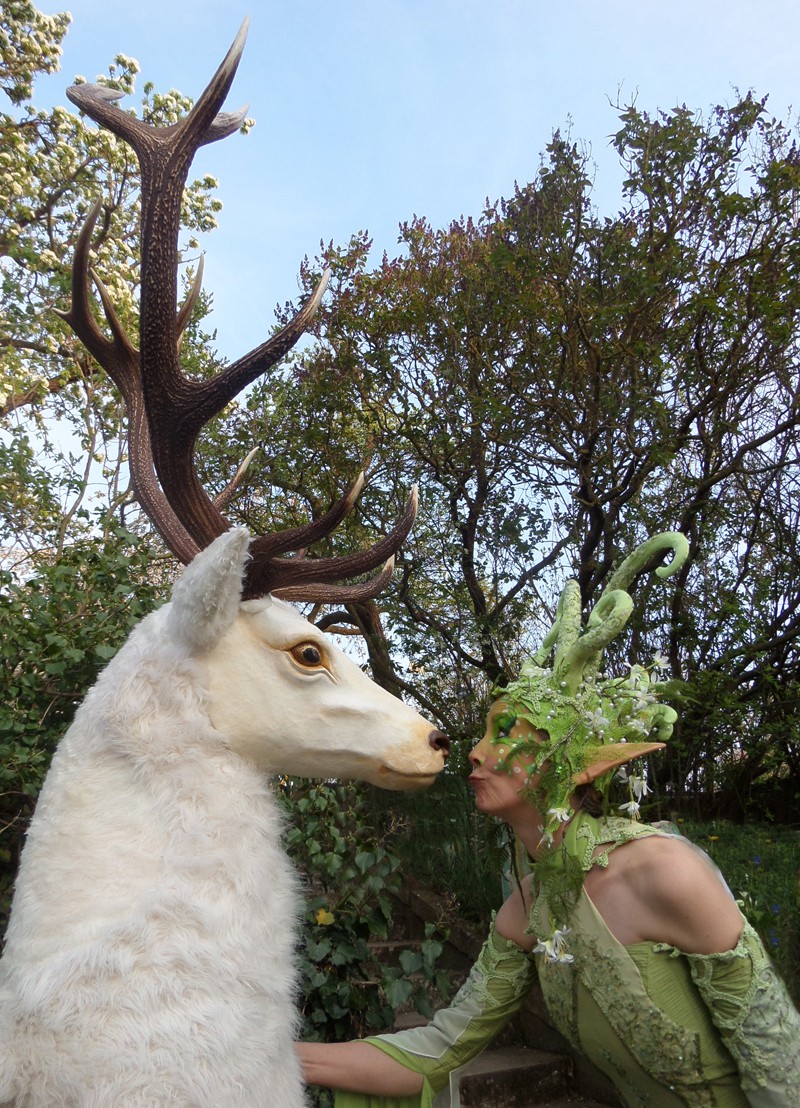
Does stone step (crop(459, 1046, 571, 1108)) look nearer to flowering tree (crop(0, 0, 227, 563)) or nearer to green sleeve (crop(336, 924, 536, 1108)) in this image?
green sleeve (crop(336, 924, 536, 1108))

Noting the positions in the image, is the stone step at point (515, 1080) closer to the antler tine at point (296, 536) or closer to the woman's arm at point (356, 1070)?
the woman's arm at point (356, 1070)

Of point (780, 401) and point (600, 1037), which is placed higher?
point (780, 401)

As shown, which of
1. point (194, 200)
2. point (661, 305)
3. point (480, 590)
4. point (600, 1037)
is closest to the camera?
point (600, 1037)

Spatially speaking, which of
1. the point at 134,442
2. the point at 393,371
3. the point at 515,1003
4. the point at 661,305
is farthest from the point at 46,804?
the point at 393,371

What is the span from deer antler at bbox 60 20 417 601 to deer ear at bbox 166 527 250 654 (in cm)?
12

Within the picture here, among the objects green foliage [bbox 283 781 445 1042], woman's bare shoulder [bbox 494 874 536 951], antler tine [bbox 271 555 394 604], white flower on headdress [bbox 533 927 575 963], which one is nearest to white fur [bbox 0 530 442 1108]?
antler tine [bbox 271 555 394 604]

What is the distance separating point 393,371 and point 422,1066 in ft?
14.8

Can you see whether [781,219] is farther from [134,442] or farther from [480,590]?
[134,442]

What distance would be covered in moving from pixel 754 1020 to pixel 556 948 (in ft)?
1.19

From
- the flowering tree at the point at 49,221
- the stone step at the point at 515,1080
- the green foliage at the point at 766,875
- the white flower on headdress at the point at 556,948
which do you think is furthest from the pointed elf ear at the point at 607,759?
the flowering tree at the point at 49,221

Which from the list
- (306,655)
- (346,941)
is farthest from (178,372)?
(346,941)

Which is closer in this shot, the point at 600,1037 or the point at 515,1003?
the point at 600,1037

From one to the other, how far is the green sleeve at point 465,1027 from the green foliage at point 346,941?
606 mm

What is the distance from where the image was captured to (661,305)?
4598 millimetres
